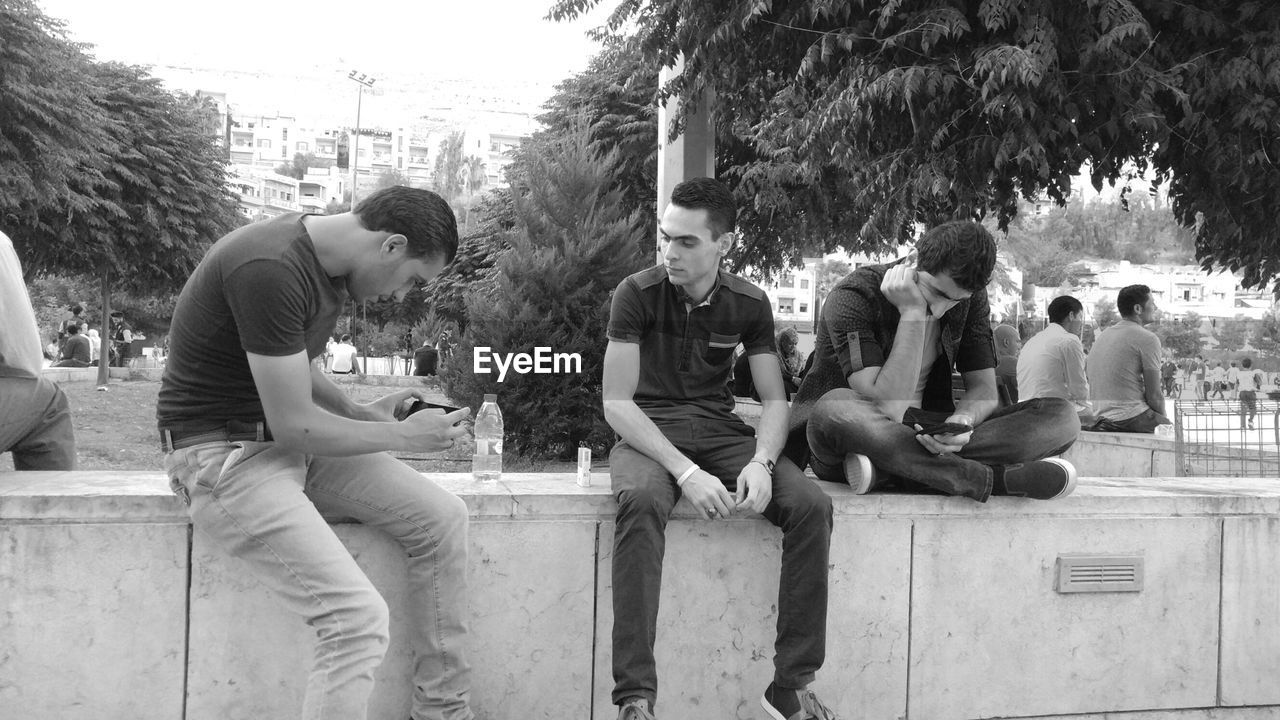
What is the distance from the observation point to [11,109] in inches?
798

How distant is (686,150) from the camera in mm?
10320

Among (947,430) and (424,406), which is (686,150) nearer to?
(947,430)

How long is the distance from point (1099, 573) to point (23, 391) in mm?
4047

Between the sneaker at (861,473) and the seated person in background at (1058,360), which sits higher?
the seated person in background at (1058,360)

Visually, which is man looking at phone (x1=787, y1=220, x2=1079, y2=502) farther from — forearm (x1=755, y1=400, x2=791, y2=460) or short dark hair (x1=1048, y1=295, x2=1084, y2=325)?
short dark hair (x1=1048, y1=295, x2=1084, y2=325)

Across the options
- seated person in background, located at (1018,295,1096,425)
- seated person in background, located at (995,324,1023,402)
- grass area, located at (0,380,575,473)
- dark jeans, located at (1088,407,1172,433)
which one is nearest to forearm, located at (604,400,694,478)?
grass area, located at (0,380,575,473)

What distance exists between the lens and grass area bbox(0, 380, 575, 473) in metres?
12.3

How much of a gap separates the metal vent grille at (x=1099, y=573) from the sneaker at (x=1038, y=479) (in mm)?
321

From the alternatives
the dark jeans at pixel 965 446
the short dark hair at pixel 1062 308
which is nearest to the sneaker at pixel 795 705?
the dark jeans at pixel 965 446

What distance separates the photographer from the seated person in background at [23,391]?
379 centimetres

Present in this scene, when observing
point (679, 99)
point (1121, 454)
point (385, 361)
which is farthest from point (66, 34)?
point (385, 361)

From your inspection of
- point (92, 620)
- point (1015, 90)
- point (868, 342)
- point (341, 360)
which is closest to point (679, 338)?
point (868, 342)

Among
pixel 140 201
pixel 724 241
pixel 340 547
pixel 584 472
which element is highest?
pixel 140 201

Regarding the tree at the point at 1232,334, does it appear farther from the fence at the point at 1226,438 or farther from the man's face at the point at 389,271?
the man's face at the point at 389,271
